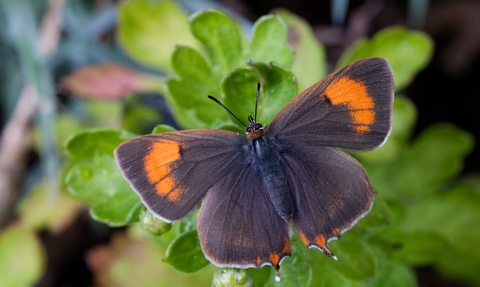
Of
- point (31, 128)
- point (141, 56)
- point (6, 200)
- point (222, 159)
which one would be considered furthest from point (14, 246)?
point (222, 159)

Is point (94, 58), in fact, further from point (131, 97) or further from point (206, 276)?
point (206, 276)

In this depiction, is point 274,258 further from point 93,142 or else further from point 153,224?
point 93,142

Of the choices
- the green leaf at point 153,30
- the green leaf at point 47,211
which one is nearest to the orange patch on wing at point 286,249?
the green leaf at point 153,30

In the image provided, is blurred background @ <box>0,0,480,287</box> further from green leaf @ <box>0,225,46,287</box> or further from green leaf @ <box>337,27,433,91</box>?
green leaf @ <box>337,27,433,91</box>

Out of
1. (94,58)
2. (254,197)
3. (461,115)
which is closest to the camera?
(254,197)

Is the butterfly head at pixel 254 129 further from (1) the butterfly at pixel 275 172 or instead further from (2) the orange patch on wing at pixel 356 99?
(2) the orange patch on wing at pixel 356 99

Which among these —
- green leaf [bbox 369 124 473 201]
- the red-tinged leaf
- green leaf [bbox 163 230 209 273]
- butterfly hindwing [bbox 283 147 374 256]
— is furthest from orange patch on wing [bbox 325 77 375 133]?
the red-tinged leaf

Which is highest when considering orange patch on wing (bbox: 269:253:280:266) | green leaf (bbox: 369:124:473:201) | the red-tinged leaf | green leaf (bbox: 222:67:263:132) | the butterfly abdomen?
green leaf (bbox: 222:67:263:132)
